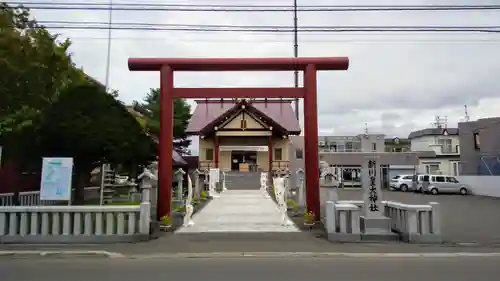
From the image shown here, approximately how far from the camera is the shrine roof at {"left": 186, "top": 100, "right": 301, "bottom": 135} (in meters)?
38.8

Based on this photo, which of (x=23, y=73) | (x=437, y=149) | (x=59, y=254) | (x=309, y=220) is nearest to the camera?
(x=59, y=254)

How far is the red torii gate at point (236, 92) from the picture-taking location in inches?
573

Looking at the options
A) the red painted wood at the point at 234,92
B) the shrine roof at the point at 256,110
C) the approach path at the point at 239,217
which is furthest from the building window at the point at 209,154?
the red painted wood at the point at 234,92

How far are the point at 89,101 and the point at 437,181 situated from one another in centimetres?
3079

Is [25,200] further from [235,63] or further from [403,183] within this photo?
[403,183]

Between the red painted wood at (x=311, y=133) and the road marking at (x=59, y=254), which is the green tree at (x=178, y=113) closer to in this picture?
the red painted wood at (x=311, y=133)

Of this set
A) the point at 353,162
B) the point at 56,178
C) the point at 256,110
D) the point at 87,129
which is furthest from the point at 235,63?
the point at 353,162

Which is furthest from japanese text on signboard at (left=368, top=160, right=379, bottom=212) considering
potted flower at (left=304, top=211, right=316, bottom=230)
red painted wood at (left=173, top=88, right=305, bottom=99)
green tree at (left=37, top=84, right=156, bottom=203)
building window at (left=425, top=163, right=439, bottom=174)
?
building window at (left=425, top=163, right=439, bottom=174)

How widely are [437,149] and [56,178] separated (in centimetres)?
5321

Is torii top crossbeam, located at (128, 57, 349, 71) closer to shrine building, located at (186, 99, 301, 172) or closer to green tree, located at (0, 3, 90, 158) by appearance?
green tree, located at (0, 3, 90, 158)

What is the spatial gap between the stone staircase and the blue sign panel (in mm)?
19816

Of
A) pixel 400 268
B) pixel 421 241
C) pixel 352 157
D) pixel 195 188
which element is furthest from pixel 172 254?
pixel 352 157

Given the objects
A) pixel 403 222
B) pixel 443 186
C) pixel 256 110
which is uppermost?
pixel 256 110

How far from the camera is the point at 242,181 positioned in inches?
1371
